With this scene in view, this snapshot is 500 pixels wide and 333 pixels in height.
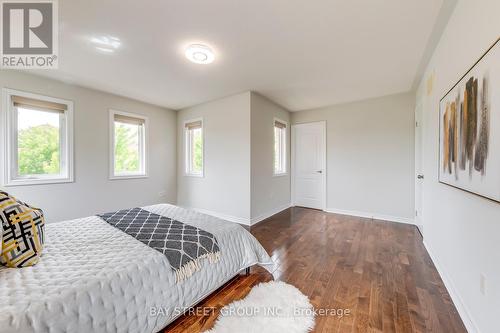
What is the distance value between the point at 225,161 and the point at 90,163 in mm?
2324

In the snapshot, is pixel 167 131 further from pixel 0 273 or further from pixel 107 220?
pixel 0 273

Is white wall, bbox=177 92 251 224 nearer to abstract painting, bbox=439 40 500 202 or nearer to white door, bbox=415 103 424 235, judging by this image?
abstract painting, bbox=439 40 500 202

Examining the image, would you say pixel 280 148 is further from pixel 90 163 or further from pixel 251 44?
pixel 90 163

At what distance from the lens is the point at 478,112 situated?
50.4 inches

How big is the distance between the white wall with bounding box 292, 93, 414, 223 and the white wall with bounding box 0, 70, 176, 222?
3888 millimetres

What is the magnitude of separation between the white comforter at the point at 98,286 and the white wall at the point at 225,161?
2030mm

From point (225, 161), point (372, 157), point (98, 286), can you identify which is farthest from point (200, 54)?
point (372, 157)

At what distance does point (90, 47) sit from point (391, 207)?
17.1ft

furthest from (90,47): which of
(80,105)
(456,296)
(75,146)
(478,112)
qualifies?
(456,296)

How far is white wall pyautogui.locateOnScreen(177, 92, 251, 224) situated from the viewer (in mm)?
3729

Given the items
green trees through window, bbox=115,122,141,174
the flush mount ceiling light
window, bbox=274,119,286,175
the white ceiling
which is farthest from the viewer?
window, bbox=274,119,286,175

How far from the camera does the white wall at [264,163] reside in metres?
3.77

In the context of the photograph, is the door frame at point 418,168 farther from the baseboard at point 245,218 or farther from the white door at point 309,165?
the baseboard at point 245,218

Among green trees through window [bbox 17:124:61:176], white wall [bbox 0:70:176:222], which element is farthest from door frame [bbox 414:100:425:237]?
green trees through window [bbox 17:124:61:176]
